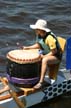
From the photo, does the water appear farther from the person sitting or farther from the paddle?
the paddle

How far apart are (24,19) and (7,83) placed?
5.88 metres

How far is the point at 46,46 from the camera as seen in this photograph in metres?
8.08

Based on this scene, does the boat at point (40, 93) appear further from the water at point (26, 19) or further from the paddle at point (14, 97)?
the water at point (26, 19)

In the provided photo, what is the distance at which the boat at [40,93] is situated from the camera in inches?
299

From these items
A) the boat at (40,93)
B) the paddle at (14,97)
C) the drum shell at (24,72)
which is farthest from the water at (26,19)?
the paddle at (14,97)

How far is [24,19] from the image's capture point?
43.9 ft

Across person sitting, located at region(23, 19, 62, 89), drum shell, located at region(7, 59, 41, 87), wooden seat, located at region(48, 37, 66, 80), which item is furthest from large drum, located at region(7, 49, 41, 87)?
wooden seat, located at region(48, 37, 66, 80)

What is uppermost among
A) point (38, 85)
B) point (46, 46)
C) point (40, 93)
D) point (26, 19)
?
point (46, 46)

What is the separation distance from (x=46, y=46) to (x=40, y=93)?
0.85m

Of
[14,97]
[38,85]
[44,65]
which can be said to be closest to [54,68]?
[44,65]

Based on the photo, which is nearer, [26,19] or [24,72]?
[24,72]

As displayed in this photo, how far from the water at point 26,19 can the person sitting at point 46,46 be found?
1892 millimetres

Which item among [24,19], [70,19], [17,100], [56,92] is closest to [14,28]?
[24,19]

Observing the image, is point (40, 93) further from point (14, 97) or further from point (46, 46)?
point (46, 46)
